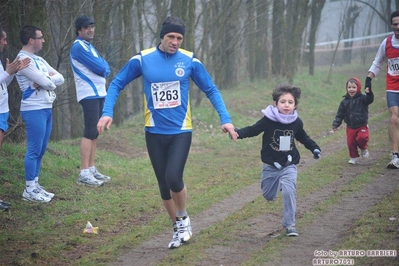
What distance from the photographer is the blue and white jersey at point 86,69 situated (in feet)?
31.9

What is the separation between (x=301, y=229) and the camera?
23.1 ft

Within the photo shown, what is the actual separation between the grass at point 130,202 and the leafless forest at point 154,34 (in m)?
1.61

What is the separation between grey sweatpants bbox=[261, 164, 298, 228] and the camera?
264 inches

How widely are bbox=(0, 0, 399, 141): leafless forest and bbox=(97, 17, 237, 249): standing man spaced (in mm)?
5212

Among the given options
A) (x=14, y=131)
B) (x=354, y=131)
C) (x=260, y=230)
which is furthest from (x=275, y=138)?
(x=14, y=131)

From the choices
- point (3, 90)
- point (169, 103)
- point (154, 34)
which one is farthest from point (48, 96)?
point (154, 34)

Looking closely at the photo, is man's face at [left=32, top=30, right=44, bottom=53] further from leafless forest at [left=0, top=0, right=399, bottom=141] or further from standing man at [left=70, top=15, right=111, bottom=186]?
leafless forest at [left=0, top=0, right=399, bottom=141]

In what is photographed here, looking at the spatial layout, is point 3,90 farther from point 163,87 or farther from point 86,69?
point 163,87

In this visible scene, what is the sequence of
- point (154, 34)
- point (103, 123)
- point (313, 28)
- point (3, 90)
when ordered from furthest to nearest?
point (313, 28)
point (154, 34)
point (3, 90)
point (103, 123)

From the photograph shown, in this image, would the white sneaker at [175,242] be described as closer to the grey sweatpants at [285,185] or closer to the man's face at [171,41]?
the grey sweatpants at [285,185]

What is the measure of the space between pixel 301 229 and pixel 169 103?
2105 millimetres

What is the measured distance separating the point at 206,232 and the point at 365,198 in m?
2.56

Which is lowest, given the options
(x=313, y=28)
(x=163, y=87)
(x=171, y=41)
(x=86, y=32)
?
(x=163, y=87)

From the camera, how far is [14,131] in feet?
38.7
